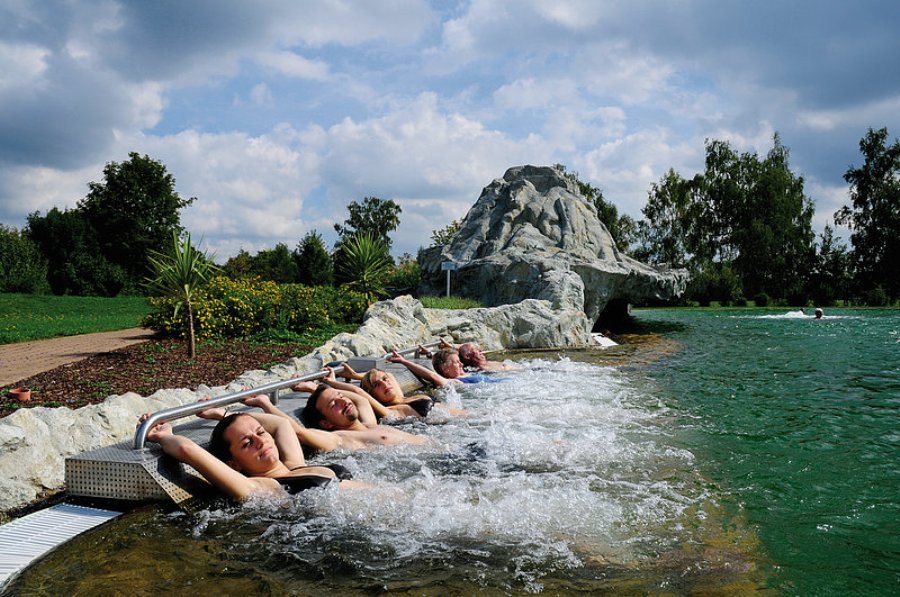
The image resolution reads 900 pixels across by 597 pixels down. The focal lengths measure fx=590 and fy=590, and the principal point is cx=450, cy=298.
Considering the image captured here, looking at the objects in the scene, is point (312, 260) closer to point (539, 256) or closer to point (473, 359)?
point (539, 256)

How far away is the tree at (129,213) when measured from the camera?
33.9 metres

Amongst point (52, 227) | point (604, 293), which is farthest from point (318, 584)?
point (52, 227)

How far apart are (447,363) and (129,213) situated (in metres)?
32.3

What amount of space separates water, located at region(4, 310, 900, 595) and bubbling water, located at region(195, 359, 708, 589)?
14mm

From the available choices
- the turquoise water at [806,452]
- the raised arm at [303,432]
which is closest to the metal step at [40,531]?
the raised arm at [303,432]

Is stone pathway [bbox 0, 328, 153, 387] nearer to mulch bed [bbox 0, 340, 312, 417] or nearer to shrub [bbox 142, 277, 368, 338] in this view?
mulch bed [bbox 0, 340, 312, 417]

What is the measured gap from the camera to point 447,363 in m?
8.27

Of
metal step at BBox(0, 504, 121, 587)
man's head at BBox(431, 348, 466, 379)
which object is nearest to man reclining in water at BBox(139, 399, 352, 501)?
metal step at BBox(0, 504, 121, 587)

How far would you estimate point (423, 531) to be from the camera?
3.20m

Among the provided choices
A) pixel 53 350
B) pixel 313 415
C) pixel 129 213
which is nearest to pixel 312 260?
pixel 129 213

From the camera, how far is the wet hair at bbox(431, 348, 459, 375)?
827 cm

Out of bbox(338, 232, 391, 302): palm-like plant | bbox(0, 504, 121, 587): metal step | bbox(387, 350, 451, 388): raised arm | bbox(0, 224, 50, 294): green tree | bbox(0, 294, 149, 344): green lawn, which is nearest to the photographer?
bbox(0, 504, 121, 587): metal step

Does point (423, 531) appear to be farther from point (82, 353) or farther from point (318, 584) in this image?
point (82, 353)

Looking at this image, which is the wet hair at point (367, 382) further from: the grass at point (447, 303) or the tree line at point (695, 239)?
the tree line at point (695, 239)
